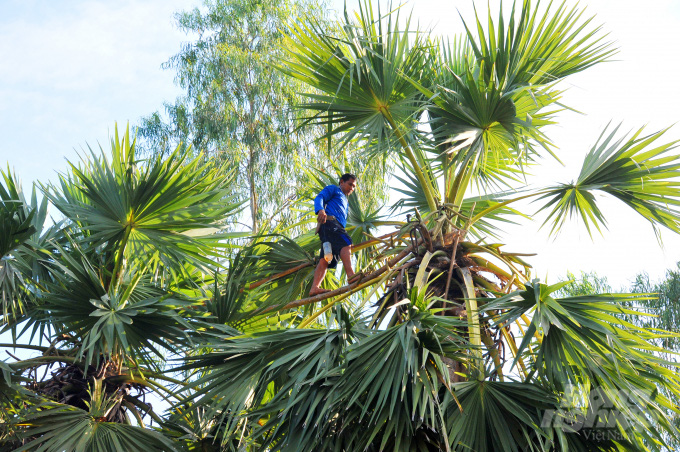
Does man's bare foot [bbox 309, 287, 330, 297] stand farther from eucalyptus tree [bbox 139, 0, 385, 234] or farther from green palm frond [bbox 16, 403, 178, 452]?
eucalyptus tree [bbox 139, 0, 385, 234]

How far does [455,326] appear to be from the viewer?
4.95 m

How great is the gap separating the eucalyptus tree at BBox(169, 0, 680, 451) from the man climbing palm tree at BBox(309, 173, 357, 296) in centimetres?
29

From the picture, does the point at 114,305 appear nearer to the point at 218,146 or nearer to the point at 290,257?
the point at 290,257

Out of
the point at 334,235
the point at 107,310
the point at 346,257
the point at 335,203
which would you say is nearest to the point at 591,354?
the point at 346,257

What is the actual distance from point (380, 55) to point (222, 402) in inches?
129

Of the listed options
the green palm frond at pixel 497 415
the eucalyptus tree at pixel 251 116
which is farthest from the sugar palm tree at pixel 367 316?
the eucalyptus tree at pixel 251 116

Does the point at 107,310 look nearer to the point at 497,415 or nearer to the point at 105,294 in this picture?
the point at 105,294

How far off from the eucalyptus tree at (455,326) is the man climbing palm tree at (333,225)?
0.29 meters

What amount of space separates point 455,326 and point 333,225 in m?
1.89

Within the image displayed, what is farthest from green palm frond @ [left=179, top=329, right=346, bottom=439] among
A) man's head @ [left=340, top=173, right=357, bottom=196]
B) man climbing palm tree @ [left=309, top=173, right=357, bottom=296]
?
man's head @ [left=340, top=173, right=357, bottom=196]

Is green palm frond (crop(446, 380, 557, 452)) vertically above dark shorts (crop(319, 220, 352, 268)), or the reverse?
dark shorts (crop(319, 220, 352, 268))

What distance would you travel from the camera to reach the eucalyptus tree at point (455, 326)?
4.24 meters

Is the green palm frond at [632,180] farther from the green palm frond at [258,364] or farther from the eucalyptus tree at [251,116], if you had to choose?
the eucalyptus tree at [251,116]

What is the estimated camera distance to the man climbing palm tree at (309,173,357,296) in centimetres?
626
